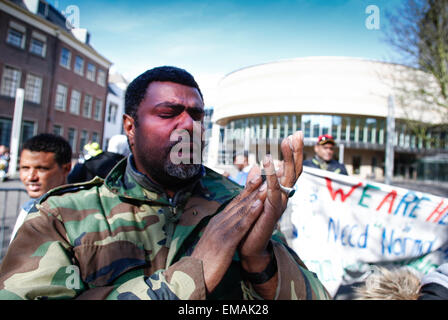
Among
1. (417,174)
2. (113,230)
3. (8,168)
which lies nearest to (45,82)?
(8,168)

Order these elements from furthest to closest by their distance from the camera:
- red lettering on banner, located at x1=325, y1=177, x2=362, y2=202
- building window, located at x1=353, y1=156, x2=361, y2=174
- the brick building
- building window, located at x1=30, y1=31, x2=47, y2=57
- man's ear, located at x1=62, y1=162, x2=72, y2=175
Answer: building window, located at x1=353, y1=156, x2=361, y2=174, building window, located at x1=30, y1=31, x2=47, y2=57, the brick building, red lettering on banner, located at x1=325, y1=177, x2=362, y2=202, man's ear, located at x1=62, y1=162, x2=72, y2=175

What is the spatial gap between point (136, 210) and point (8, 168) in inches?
678

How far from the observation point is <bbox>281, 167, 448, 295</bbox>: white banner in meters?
2.77

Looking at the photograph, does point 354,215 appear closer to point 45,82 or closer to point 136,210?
point 136,210

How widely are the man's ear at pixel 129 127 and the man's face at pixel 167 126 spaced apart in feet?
0.27

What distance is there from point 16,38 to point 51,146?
19.1 m

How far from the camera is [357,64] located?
1.92 m

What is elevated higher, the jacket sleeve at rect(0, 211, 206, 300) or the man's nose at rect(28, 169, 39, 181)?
the man's nose at rect(28, 169, 39, 181)

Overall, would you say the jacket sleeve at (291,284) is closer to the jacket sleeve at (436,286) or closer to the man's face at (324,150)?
the jacket sleeve at (436,286)

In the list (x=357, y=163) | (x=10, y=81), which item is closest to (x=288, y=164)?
(x=10, y=81)

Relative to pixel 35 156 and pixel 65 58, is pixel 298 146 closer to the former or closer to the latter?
pixel 35 156

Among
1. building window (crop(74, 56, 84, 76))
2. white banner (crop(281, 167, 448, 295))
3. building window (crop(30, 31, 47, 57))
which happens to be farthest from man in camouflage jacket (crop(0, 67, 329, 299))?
building window (crop(30, 31, 47, 57))

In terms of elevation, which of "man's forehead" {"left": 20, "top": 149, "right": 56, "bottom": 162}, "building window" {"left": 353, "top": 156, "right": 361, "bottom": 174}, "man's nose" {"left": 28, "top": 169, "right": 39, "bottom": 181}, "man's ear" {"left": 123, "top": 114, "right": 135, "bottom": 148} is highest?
"building window" {"left": 353, "top": 156, "right": 361, "bottom": 174}

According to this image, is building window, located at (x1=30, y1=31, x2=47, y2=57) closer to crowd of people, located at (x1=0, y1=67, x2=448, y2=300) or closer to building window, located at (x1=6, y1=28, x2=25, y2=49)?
building window, located at (x1=6, y1=28, x2=25, y2=49)
